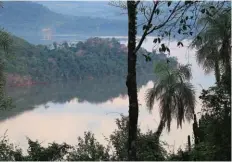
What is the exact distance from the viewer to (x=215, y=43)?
9734mm

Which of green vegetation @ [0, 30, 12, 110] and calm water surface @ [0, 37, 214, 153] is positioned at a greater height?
green vegetation @ [0, 30, 12, 110]

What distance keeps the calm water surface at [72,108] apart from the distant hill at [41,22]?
13441mm

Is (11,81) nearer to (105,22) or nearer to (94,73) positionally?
(94,73)

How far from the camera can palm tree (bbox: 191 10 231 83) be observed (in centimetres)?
846

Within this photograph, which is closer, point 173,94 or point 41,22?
point 173,94

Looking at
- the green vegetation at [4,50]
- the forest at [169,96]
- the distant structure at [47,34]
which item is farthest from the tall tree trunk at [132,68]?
the distant structure at [47,34]

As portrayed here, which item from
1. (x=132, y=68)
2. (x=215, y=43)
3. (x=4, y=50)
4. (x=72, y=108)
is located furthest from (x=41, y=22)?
(x=132, y=68)

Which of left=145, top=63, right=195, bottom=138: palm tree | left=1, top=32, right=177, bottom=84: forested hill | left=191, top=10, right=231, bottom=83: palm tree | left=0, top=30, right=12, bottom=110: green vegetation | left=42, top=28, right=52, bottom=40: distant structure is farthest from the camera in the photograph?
left=42, top=28, right=52, bottom=40: distant structure

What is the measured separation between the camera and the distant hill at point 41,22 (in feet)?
157

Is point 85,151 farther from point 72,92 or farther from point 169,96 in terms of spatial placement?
point 72,92

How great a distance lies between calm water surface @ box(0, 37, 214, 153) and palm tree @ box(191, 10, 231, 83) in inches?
61.7

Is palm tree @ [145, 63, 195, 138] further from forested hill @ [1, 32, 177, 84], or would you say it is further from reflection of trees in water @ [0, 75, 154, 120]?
forested hill @ [1, 32, 177, 84]

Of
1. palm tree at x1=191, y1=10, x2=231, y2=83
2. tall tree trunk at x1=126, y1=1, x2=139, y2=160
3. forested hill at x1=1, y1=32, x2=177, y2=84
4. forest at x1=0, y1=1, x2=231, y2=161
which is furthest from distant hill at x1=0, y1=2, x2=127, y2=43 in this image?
tall tree trunk at x1=126, y1=1, x2=139, y2=160

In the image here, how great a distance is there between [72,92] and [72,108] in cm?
625
